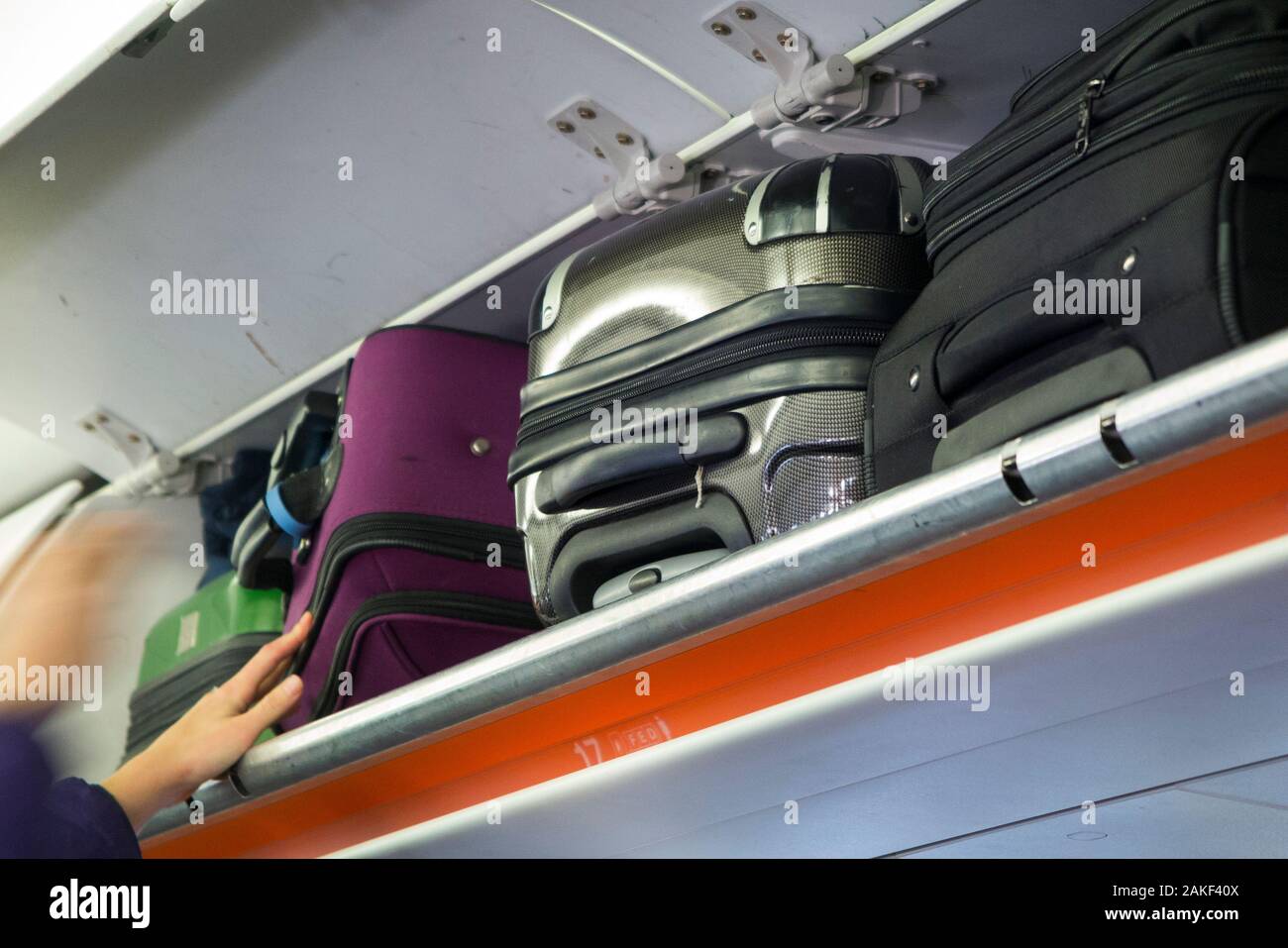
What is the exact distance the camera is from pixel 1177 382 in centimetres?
97

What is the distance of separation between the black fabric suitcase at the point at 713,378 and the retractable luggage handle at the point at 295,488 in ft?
1.91

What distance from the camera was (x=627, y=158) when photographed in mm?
2055

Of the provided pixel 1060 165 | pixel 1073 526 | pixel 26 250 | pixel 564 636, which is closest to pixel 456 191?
pixel 26 250

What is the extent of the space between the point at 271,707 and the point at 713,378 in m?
0.72

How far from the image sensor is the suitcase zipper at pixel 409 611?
6.35 feet

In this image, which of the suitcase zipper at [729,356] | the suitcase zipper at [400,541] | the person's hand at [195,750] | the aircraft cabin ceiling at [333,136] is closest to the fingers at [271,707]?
the person's hand at [195,750]

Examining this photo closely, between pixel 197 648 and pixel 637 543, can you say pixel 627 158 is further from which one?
pixel 197 648

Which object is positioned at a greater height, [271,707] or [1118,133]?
[1118,133]

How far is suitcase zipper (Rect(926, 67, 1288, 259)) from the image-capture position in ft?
3.58

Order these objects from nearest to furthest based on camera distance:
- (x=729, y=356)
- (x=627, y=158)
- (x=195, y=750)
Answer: (x=729, y=356), (x=195, y=750), (x=627, y=158)

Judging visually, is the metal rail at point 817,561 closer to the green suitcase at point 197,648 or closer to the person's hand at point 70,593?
the person's hand at point 70,593

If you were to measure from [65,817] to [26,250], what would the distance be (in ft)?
4.00

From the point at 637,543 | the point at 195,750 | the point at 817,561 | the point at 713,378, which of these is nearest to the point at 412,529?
the point at 195,750
